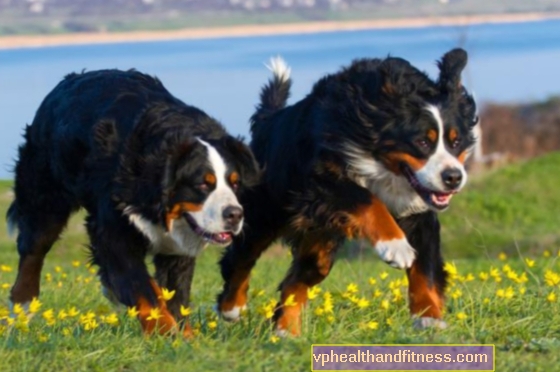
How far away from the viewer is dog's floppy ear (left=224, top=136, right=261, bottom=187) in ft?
22.2

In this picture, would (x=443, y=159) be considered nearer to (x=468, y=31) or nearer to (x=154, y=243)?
(x=154, y=243)

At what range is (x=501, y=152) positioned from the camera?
98.0 ft

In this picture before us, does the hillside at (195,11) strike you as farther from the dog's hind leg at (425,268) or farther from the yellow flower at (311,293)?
the yellow flower at (311,293)

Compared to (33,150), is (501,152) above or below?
above

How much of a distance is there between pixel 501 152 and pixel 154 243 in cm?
2380

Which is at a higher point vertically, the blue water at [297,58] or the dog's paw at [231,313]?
the blue water at [297,58]

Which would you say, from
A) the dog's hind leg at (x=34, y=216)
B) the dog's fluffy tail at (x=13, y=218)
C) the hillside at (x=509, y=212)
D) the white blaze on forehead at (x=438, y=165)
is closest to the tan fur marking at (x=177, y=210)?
the white blaze on forehead at (x=438, y=165)

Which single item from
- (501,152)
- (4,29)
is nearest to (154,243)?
(501,152)

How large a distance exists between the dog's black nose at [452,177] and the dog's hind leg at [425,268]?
555mm

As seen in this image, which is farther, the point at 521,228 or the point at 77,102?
the point at 521,228

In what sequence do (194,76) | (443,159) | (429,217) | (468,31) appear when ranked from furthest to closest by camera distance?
(194,76) → (468,31) → (429,217) → (443,159)

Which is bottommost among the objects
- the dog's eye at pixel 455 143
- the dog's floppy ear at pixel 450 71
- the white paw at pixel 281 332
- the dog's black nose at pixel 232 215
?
the white paw at pixel 281 332

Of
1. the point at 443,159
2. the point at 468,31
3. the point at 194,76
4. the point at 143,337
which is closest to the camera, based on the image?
the point at 143,337

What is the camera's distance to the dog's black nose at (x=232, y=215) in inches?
254
